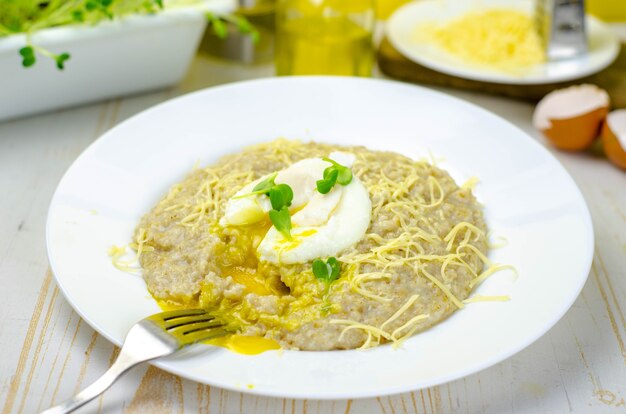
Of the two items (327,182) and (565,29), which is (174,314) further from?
(565,29)

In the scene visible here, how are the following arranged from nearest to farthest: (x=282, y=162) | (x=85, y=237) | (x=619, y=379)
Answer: (x=619, y=379)
(x=85, y=237)
(x=282, y=162)

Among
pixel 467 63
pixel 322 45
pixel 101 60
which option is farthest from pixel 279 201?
pixel 467 63

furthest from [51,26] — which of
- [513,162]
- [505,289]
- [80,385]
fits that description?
[505,289]

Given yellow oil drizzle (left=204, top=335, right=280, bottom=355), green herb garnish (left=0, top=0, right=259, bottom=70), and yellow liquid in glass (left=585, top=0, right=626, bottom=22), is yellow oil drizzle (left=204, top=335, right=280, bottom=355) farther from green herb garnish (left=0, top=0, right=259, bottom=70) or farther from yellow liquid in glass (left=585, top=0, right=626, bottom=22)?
yellow liquid in glass (left=585, top=0, right=626, bottom=22)

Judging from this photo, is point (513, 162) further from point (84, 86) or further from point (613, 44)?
point (84, 86)

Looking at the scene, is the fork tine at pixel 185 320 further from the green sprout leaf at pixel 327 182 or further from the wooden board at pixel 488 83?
the wooden board at pixel 488 83

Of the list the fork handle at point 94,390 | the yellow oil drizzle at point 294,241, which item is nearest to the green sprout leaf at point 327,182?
the yellow oil drizzle at point 294,241

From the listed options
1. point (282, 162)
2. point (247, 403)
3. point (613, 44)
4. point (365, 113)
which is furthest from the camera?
point (613, 44)
